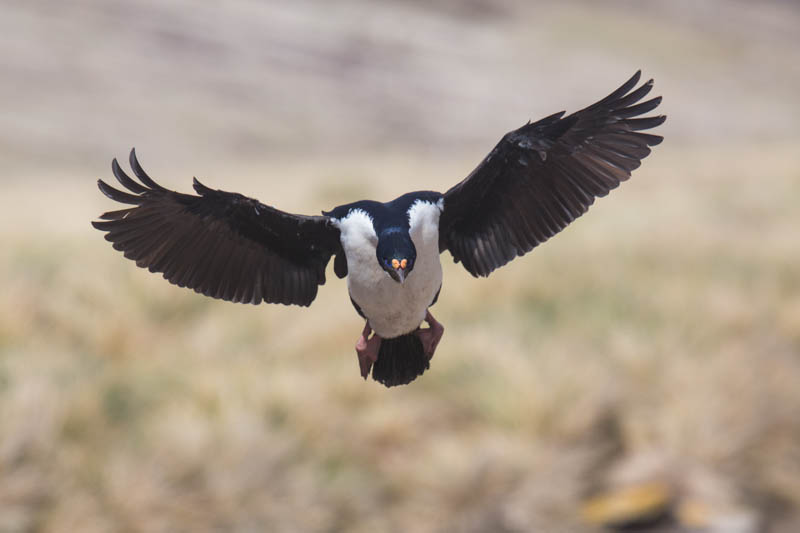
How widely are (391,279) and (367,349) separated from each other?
243mm

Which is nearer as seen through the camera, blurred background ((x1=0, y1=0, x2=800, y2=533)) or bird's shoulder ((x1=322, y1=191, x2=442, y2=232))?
bird's shoulder ((x1=322, y1=191, x2=442, y2=232))

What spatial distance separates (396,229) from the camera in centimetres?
Answer: 93

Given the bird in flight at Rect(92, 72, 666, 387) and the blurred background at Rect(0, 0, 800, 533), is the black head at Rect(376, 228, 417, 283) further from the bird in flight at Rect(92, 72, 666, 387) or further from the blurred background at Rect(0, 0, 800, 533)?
the blurred background at Rect(0, 0, 800, 533)

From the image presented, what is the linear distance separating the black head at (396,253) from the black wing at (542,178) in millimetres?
81

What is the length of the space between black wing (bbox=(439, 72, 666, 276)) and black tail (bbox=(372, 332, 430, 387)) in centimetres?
13

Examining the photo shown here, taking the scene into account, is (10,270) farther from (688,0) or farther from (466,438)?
(688,0)

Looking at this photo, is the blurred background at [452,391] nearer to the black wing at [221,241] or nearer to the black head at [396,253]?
the black wing at [221,241]

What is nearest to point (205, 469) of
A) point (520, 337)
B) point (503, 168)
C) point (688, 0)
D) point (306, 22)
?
point (520, 337)

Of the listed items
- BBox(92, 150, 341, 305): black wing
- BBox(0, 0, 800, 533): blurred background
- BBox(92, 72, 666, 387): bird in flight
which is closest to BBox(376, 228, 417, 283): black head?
BBox(92, 72, 666, 387): bird in flight

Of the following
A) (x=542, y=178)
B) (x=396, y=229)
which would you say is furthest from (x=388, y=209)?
(x=542, y=178)

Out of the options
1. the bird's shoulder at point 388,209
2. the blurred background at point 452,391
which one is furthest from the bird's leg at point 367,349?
the blurred background at point 452,391

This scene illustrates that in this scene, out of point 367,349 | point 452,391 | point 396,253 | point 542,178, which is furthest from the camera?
point 452,391

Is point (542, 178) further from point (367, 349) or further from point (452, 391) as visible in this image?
point (452, 391)

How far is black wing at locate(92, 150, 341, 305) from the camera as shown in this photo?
2.85 feet
